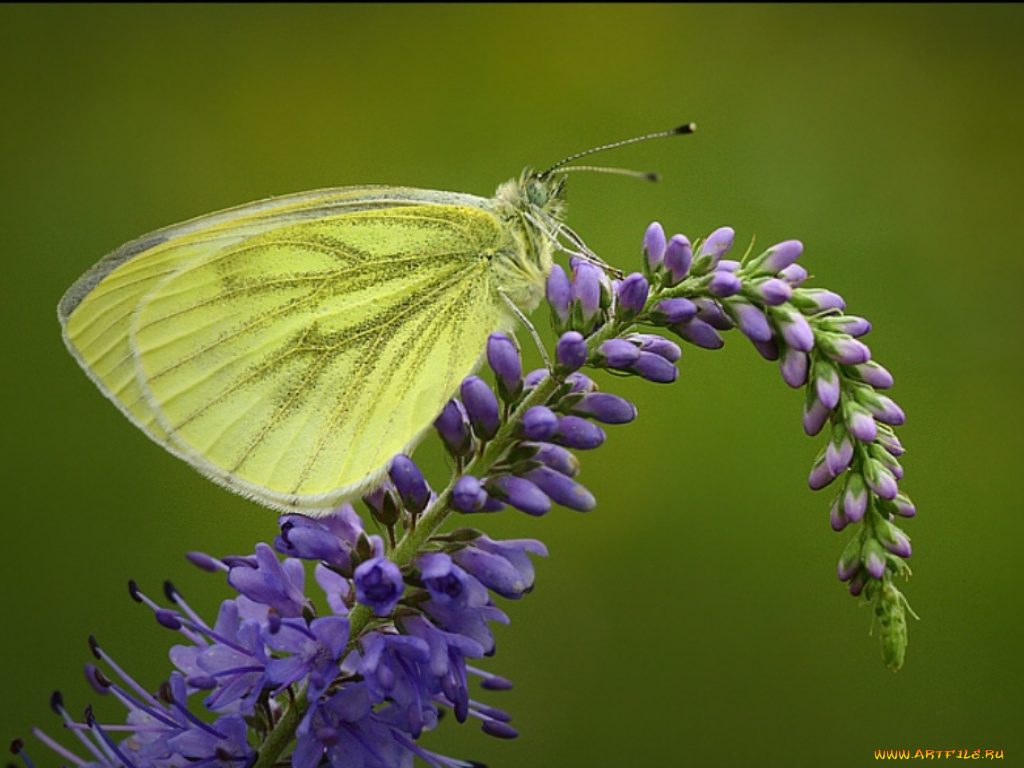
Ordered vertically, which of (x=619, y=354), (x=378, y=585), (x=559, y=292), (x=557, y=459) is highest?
(x=559, y=292)

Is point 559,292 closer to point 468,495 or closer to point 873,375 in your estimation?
point 468,495

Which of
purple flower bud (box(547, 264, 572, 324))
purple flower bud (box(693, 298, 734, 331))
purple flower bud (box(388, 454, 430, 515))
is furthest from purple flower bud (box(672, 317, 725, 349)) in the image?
purple flower bud (box(388, 454, 430, 515))

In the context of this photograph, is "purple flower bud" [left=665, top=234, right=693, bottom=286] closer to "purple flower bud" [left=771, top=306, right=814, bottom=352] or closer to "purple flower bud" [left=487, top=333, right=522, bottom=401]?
"purple flower bud" [left=771, top=306, right=814, bottom=352]

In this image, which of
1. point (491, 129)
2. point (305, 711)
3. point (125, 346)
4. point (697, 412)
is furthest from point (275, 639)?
point (491, 129)

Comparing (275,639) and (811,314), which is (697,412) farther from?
(275,639)

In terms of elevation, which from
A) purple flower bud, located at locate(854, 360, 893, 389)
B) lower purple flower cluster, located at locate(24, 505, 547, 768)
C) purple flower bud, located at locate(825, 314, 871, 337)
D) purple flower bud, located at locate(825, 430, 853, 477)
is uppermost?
purple flower bud, located at locate(825, 314, 871, 337)

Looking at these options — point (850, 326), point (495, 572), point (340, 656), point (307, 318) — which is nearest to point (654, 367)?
point (850, 326)
